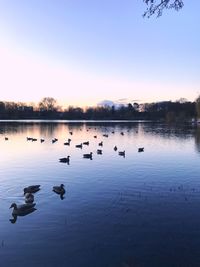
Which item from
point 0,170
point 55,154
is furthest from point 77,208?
point 55,154

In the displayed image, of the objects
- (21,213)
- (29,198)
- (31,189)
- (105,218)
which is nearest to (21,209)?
(21,213)

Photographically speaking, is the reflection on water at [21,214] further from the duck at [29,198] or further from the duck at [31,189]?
the duck at [31,189]

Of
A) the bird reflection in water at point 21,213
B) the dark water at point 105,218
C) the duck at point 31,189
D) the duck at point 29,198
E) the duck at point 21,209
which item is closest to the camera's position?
the dark water at point 105,218

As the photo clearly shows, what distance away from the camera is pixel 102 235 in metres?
13.6

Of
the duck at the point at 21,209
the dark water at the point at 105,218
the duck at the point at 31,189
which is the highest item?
the duck at the point at 31,189

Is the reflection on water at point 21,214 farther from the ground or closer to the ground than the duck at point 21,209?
closer to the ground

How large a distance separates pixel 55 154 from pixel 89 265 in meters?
28.7

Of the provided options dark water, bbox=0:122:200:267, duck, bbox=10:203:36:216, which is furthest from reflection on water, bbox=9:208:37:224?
dark water, bbox=0:122:200:267

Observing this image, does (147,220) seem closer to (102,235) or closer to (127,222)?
(127,222)

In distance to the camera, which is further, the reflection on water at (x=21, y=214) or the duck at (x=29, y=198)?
the duck at (x=29, y=198)

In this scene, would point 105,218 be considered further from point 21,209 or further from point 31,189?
point 31,189

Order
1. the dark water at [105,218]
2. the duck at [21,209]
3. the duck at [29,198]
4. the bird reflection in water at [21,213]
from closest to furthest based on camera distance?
the dark water at [105,218] → the bird reflection in water at [21,213] → the duck at [21,209] → the duck at [29,198]

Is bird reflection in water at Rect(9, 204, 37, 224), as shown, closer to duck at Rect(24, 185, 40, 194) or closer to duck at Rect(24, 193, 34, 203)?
duck at Rect(24, 193, 34, 203)

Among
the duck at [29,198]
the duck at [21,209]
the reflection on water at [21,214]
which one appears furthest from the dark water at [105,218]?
the duck at [29,198]
